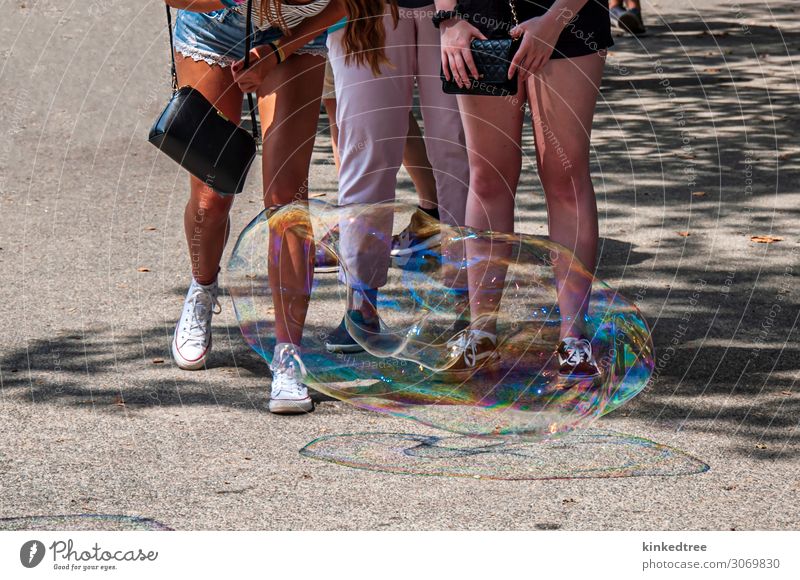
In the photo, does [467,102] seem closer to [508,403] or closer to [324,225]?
[324,225]

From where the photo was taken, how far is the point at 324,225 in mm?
4391

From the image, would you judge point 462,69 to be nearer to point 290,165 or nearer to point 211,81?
point 290,165

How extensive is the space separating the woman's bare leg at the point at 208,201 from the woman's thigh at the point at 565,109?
1.07 metres

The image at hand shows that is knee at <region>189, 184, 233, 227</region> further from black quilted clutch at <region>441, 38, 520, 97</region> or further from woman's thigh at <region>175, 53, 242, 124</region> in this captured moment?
black quilted clutch at <region>441, 38, 520, 97</region>

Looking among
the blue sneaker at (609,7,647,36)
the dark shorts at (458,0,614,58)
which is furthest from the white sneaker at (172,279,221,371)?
the blue sneaker at (609,7,647,36)

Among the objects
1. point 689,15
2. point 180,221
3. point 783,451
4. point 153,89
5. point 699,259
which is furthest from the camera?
point 689,15

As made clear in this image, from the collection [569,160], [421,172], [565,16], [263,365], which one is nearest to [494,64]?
[565,16]

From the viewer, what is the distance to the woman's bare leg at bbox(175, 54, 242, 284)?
4.36m

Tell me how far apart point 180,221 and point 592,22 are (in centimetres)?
351

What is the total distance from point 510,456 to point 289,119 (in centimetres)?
137

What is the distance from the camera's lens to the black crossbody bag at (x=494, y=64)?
4.16m

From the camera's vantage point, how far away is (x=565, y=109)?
167 inches

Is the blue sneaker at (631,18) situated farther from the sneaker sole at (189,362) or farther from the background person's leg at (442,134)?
the sneaker sole at (189,362)

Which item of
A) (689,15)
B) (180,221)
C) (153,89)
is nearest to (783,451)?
(180,221)
